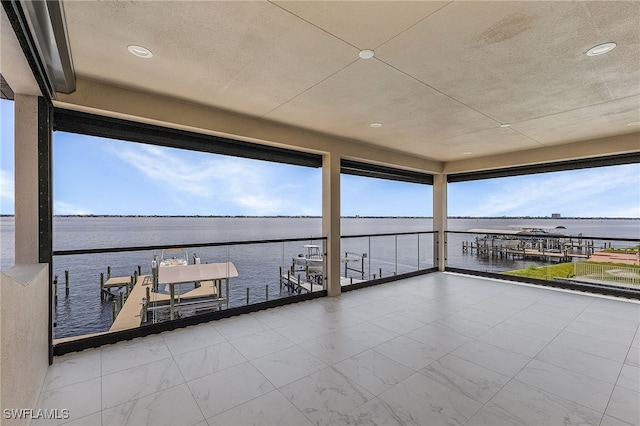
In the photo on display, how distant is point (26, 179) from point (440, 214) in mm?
6774

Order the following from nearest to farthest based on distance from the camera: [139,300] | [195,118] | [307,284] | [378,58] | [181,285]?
[378,58] → [195,118] → [139,300] → [181,285] → [307,284]

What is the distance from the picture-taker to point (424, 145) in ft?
16.2

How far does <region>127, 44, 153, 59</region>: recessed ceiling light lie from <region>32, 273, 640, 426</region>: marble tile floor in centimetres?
256

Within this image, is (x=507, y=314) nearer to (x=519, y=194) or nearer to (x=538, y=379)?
(x=538, y=379)

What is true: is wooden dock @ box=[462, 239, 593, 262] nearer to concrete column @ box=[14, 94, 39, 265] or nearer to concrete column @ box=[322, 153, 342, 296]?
concrete column @ box=[322, 153, 342, 296]

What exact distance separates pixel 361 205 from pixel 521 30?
2089 cm

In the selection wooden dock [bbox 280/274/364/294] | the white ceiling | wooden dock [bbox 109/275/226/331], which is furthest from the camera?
wooden dock [bbox 109/275/226/331]

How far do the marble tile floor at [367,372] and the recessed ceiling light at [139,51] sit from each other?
8.39 feet

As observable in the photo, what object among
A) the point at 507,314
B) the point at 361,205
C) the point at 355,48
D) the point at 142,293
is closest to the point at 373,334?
the point at 507,314

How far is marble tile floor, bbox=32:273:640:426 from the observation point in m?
1.76

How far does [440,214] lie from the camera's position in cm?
646

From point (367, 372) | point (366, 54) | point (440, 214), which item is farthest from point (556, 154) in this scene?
point (367, 372)

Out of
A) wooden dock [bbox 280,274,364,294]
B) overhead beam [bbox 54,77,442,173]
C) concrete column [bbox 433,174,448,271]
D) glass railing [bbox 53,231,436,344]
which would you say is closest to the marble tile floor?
glass railing [bbox 53,231,436,344]

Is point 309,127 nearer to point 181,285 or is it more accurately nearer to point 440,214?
point 440,214
